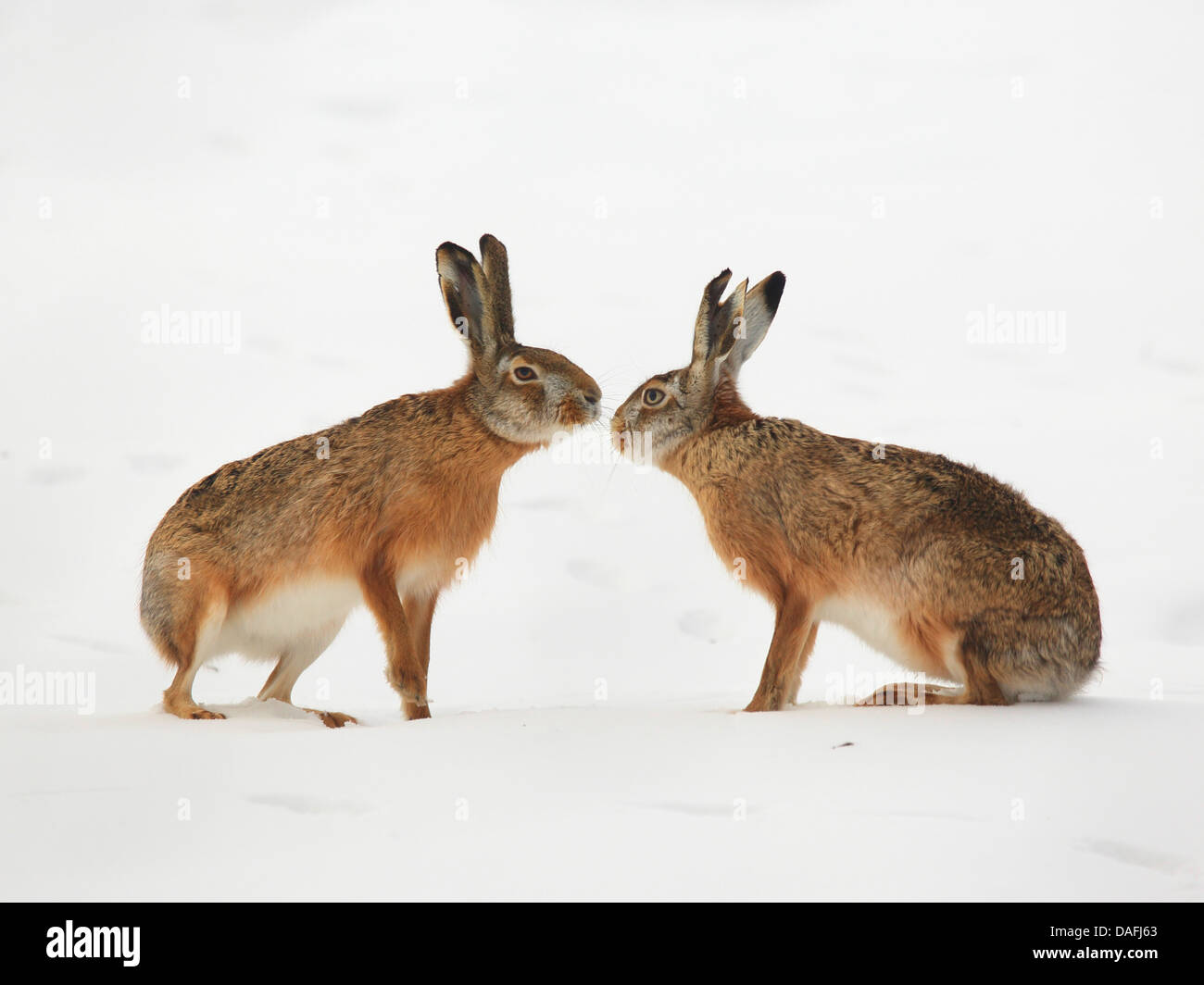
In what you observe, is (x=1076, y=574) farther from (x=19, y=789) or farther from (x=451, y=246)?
(x=19, y=789)

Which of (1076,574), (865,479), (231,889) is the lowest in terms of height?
(231,889)

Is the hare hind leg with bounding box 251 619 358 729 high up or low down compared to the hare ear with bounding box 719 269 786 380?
down

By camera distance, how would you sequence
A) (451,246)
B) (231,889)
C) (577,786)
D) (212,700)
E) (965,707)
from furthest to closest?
1. (212,700)
2. (451,246)
3. (965,707)
4. (577,786)
5. (231,889)

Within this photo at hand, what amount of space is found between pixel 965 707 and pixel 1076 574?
2.26 ft

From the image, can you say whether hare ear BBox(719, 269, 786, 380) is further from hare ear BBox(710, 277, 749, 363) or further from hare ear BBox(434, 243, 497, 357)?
hare ear BBox(434, 243, 497, 357)

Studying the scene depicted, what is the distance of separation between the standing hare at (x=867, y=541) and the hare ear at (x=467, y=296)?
718 millimetres

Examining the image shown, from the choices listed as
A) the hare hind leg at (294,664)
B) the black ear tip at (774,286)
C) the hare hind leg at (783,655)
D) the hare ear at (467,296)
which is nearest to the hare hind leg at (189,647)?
the hare hind leg at (294,664)

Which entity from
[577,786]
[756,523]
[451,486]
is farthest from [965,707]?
[451,486]

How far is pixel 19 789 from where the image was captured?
4867 mm

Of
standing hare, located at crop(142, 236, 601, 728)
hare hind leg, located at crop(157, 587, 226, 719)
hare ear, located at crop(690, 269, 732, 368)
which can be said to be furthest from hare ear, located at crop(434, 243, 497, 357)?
hare hind leg, located at crop(157, 587, 226, 719)

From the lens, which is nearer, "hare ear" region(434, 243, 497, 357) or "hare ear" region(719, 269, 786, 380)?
"hare ear" region(434, 243, 497, 357)

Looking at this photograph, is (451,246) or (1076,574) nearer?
(1076,574)

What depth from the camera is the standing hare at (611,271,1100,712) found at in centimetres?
532

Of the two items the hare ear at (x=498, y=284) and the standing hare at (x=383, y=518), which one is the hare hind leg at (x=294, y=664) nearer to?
the standing hare at (x=383, y=518)
